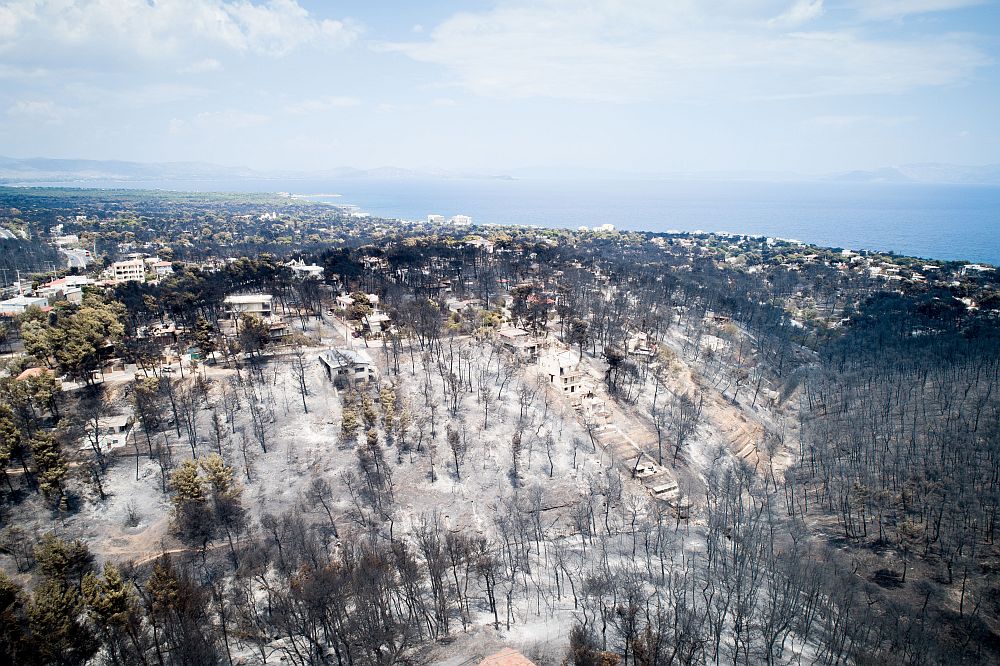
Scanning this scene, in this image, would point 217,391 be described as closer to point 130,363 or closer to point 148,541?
point 130,363

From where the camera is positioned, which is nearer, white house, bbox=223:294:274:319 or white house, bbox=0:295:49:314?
white house, bbox=223:294:274:319

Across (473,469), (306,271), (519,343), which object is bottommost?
(473,469)

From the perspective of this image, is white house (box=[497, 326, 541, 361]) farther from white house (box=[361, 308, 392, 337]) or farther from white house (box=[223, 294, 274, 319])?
white house (box=[223, 294, 274, 319])

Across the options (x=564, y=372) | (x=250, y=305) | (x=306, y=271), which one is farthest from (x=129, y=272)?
(x=564, y=372)

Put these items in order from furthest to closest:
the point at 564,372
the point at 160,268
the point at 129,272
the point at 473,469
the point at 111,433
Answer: the point at 160,268 < the point at 129,272 < the point at 564,372 < the point at 473,469 < the point at 111,433

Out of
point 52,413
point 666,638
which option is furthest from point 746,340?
point 52,413

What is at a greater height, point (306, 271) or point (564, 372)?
point (306, 271)

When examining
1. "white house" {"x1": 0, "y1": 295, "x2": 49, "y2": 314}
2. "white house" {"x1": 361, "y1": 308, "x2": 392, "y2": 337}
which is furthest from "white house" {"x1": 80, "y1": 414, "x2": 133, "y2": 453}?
"white house" {"x1": 0, "y1": 295, "x2": 49, "y2": 314}

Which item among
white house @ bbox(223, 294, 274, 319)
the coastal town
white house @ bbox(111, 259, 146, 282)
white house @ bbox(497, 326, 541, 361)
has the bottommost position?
the coastal town

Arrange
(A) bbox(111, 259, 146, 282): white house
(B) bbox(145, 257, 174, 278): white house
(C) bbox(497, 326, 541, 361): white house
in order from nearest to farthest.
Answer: (C) bbox(497, 326, 541, 361): white house → (A) bbox(111, 259, 146, 282): white house → (B) bbox(145, 257, 174, 278): white house

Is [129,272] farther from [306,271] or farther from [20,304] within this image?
[306,271]
